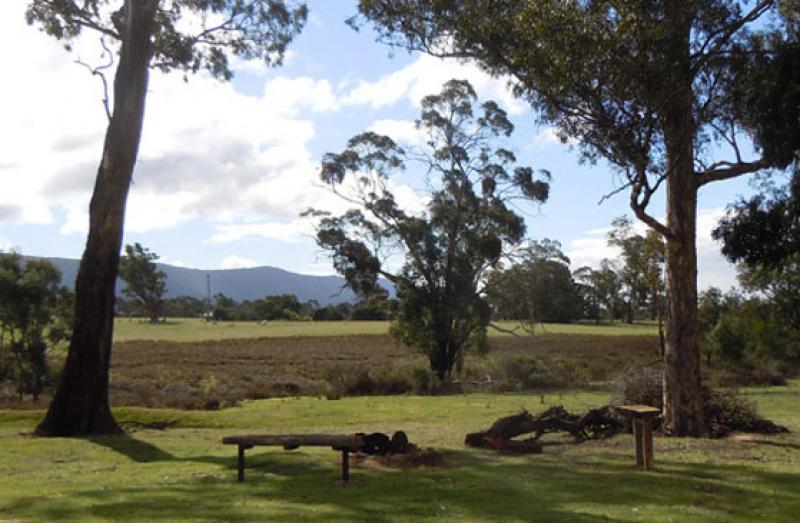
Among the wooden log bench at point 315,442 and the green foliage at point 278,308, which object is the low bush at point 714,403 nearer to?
the wooden log bench at point 315,442

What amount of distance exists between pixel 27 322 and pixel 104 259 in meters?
12.3

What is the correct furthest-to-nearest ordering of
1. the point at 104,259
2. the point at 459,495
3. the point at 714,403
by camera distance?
the point at 104,259 < the point at 714,403 < the point at 459,495

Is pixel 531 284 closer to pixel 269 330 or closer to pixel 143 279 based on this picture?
pixel 269 330

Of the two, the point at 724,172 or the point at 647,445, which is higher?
the point at 724,172

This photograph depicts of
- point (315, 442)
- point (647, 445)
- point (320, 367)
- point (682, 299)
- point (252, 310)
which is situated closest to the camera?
point (315, 442)

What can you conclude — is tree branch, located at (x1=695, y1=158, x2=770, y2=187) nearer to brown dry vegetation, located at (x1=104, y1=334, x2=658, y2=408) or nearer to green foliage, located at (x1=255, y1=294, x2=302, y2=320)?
brown dry vegetation, located at (x1=104, y1=334, x2=658, y2=408)

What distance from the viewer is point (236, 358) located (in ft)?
172

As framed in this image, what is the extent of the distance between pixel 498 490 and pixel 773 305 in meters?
34.9

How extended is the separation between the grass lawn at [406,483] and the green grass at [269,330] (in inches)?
2186

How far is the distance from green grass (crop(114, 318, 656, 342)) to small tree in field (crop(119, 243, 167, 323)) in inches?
98.2

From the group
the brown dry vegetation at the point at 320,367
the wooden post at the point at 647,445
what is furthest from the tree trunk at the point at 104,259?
the wooden post at the point at 647,445

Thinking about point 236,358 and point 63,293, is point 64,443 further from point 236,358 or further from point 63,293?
point 236,358

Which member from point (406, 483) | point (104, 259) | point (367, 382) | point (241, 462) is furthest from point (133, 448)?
point (367, 382)

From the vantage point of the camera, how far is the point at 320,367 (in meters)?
44.7
